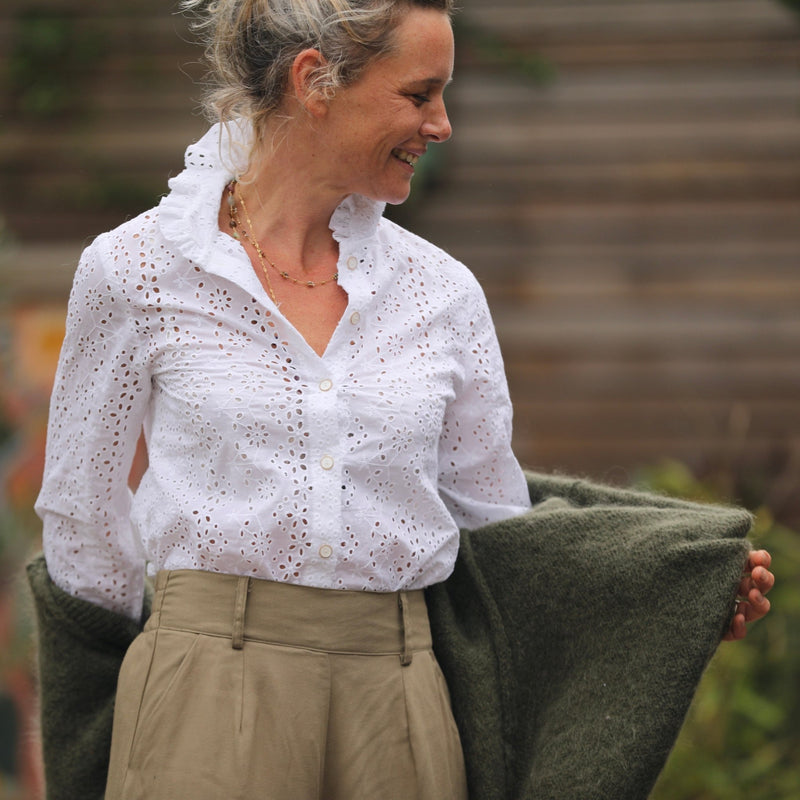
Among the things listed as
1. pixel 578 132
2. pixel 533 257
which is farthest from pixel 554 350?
pixel 578 132

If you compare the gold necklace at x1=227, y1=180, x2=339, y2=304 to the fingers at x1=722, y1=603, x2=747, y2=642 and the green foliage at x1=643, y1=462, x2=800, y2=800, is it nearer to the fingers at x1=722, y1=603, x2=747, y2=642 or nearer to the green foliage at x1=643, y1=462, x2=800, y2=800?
the fingers at x1=722, y1=603, x2=747, y2=642

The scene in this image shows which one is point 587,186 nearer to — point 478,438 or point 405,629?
point 478,438

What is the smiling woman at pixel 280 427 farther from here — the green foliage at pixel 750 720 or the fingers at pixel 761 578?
the green foliage at pixel 750 720

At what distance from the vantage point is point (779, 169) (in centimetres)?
487

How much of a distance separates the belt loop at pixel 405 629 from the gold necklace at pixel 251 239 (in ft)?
1.50

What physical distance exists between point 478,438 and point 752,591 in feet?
1.52

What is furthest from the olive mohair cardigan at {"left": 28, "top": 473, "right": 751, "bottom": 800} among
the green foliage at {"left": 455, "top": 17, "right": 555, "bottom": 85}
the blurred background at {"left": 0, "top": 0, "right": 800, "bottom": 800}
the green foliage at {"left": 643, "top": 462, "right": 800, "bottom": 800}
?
the green foliage at {"left": 455, "top": 17, "right": 555, "bottom": 85}

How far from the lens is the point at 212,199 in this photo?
1.74 metres

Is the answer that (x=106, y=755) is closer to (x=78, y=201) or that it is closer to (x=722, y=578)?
(x=722, y=578)

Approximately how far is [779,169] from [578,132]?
2.69 ft

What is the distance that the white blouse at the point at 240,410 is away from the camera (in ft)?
5.27

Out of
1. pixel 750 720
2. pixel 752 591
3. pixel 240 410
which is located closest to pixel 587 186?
pixel 750 720

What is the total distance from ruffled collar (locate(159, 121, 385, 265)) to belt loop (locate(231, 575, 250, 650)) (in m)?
0.47

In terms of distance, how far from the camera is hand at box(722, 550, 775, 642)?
5.42 feet
